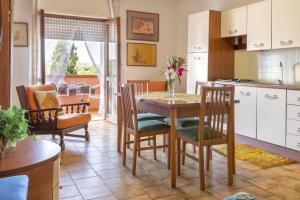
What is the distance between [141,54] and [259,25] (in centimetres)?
268

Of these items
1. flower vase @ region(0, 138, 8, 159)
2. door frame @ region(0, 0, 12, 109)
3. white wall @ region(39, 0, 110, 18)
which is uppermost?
white wall @ region(39, 0, 110, 18)

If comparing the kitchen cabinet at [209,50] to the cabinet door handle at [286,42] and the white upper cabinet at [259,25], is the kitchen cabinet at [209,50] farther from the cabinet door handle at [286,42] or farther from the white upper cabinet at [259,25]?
the cabinet door handle at [286,42]

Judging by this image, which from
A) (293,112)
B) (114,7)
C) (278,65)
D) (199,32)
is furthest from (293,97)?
(114,7)

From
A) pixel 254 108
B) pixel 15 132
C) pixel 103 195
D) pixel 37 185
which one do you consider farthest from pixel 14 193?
pixel 254 108

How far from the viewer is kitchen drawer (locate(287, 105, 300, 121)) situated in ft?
11.0

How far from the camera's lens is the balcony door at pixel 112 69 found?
5.71 metres

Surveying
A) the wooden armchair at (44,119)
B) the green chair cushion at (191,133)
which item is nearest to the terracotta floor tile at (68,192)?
the green chair cushion at (191,133)

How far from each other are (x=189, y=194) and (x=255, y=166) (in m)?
1.12

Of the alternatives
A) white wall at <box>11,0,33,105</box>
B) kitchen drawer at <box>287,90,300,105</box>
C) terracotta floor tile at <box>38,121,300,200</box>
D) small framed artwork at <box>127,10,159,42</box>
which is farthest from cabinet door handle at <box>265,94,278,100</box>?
white wall at <box>11,0,33,105</box>

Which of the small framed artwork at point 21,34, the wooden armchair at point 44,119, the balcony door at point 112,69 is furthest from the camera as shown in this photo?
the balcony door at point 112,69

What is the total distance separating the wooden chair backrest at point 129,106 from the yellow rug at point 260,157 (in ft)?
4.65

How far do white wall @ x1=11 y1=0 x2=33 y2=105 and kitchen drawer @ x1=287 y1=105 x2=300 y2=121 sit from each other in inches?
169

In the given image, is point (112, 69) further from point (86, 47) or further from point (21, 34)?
point (21, 34)

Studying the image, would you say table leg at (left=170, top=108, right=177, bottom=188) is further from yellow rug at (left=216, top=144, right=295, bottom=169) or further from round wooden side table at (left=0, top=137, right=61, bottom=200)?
round wooden side table at (left=0, top=137, right=61, bottom=200)
